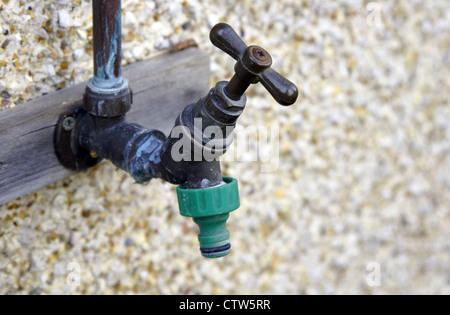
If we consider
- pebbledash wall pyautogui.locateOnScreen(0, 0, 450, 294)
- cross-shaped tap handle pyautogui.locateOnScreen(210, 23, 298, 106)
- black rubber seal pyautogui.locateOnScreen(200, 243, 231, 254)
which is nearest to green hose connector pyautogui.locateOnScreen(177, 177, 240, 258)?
black rubber seal pyautogui.locateOnScreen(200, 243, 231, 254)

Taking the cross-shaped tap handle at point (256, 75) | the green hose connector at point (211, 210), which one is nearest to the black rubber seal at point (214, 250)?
the green hose connector at point (211, 210)

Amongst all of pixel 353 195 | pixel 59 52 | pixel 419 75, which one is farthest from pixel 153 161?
pixel 419 75

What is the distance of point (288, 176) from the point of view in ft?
3.78

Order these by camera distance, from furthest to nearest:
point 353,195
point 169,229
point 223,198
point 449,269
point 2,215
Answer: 1. point 449,269
2. point 353,195
3. point 169,229
4. point 2,215
5. point 223,198

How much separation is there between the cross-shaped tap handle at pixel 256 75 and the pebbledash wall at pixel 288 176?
297 mm

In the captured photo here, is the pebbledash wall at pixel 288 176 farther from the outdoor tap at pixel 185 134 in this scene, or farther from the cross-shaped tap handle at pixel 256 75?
the cross-shaped tap handle at pixel 256 75

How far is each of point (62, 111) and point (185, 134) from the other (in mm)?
203

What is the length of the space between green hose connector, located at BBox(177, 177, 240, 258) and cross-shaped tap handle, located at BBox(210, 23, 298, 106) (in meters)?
0.13

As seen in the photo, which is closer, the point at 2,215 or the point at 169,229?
the point at 2,215

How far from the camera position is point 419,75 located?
1.33m

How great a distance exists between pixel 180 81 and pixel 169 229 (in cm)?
30

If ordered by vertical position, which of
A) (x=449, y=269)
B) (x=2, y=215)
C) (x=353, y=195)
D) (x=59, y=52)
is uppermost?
(x=59, y=52)

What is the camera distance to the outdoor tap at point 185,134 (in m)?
0.61
